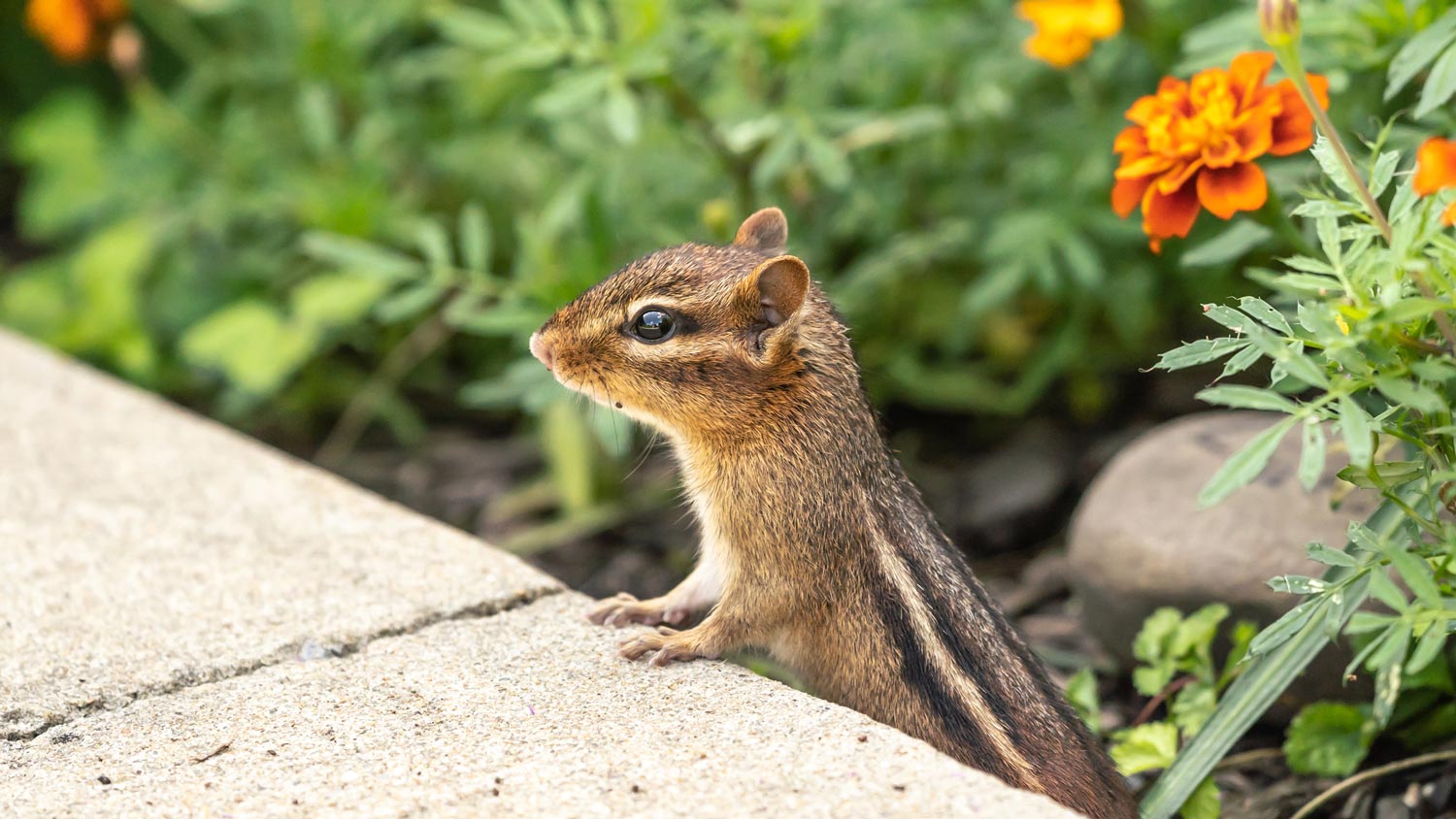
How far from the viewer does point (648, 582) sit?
4379 mm

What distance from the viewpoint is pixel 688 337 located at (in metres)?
2.94

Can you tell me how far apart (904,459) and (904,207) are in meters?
0.80

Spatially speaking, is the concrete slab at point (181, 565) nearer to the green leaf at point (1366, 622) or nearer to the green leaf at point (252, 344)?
the green leaf at point (252, 344)

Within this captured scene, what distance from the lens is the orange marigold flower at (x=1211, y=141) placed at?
2.59 m

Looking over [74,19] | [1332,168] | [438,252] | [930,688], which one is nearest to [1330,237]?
[1332,168]

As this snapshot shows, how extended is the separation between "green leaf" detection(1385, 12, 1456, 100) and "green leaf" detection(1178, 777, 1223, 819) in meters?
1.29

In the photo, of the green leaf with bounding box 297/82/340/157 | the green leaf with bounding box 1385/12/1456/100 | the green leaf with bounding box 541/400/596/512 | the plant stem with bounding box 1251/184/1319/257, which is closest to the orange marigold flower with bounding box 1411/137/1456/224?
the green leaf with bounding box 1385/12/1456/100

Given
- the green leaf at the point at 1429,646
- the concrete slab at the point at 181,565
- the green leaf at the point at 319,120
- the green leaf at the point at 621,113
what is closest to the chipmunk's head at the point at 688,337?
the concrete slab at the point at 181,565

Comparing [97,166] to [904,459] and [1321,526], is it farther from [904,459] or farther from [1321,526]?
[1321,526]

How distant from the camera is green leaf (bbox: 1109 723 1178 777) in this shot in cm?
277

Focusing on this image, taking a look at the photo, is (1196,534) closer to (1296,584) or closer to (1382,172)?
(1296,584)

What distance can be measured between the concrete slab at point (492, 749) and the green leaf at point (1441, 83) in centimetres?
138

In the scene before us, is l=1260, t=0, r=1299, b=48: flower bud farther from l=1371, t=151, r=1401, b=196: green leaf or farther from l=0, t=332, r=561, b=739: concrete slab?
l=0, t=332, r=561, b=739: concrete slab

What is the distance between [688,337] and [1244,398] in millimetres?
1239
